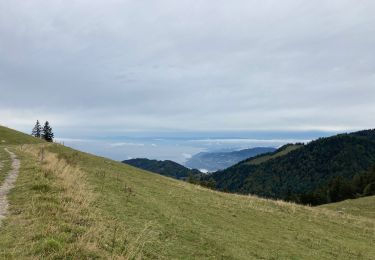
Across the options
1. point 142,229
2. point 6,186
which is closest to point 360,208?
point 142,229

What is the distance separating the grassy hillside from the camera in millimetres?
11648

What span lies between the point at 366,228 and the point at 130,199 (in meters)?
21.2

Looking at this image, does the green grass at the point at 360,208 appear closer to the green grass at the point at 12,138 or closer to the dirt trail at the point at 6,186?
the dirt trail at the point at 6,186

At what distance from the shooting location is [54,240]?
10969mm

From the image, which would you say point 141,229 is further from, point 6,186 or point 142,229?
point 6,186

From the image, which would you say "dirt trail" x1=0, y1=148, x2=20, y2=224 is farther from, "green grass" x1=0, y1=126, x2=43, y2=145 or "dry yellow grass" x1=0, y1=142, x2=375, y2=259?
"green grass" x1=0, y1=126, x2=43, y2=145

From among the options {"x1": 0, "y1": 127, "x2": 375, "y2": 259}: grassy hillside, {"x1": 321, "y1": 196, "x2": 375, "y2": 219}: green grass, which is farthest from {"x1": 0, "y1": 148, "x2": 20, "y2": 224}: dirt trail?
{"x1": 321, "y1": 196, "x2": 375, "y2": 219}: green grass

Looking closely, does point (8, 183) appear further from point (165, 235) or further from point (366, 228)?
Result: point (366, 228)

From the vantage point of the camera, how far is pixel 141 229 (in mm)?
15992

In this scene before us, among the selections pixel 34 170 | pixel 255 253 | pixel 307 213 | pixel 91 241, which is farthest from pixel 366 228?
pixel 91 241

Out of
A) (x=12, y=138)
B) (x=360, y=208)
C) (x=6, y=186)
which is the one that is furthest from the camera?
(x=12, y=138)

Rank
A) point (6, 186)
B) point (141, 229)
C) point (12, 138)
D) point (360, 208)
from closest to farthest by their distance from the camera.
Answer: point (141, 229) < point (6, 186) < point (360, 208) < point (12, 138)

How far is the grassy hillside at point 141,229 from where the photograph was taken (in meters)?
11.6

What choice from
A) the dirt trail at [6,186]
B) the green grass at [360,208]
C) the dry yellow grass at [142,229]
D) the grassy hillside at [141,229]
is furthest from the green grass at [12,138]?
the green grass at [360,208]
